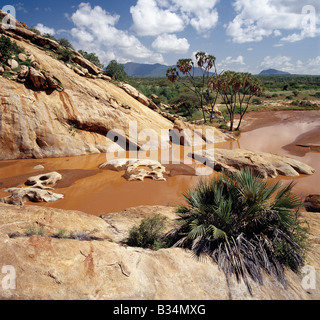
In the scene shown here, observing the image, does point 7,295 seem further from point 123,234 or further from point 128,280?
point 123,234

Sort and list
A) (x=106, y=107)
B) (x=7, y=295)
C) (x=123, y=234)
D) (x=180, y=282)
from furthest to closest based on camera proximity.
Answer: (x=106, y=107)
(x=123, y=234)
(x=180, y=282)
(x=7, y=295)

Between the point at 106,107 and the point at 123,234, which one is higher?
the point at 106,107

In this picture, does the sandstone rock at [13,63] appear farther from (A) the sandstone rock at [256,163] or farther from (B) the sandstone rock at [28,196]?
(A) the sandstone rock at [256,163]

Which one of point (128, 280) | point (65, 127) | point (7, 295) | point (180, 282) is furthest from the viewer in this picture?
point (65, 127)

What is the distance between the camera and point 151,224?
4562 mm

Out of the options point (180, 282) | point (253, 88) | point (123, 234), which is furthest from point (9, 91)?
point (253, 88)

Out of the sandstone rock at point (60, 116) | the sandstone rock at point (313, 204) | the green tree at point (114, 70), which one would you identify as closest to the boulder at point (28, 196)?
the sandstone rock at point (60, 116)

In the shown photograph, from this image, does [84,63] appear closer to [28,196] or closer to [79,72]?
[79,72]

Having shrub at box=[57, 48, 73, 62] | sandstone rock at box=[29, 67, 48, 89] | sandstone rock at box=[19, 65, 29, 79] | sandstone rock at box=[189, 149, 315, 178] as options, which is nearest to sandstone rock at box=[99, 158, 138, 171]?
sandstone rock at box=[189, 149, 315, 178]

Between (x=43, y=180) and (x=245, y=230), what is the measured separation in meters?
8.76

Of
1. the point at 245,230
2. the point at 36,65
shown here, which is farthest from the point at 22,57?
A: the point at 245,230

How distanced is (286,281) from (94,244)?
10.4 ft

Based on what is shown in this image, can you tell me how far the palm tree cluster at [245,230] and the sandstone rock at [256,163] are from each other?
284 inches

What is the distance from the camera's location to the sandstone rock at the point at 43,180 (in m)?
9.01
